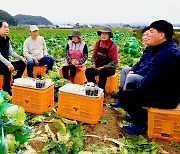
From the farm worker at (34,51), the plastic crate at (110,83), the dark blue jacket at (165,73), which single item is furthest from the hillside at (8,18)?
the dark blue jacket at (165,73)

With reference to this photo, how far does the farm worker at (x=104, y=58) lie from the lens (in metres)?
6.37

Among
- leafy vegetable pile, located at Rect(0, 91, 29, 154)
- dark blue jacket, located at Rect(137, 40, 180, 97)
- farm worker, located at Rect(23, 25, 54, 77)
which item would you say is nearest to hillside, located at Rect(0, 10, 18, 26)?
farm worker, located at Rect(23, 25, 54, 77)

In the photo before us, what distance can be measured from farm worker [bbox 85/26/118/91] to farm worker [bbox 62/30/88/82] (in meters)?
0.48

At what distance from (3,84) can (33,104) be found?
4.84 feet

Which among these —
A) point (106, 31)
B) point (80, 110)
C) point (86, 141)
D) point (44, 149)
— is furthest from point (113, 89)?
point (44, 149)

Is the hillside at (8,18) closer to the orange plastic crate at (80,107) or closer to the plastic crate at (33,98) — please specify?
the plastic crate at (33,98)

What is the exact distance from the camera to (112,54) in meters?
6.48

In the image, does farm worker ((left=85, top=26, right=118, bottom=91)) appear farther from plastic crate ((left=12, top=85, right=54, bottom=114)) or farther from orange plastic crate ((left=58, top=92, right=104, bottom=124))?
orange plastic crate ((left=58, top=92, right=104, bottom=124))

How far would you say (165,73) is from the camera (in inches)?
160

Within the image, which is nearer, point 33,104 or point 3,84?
point 33,104

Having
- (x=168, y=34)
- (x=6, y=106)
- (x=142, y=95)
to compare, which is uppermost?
(x=168, y=34)

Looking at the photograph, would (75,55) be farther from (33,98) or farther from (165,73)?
(165,73)

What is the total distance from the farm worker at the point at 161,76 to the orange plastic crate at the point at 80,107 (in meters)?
0.58

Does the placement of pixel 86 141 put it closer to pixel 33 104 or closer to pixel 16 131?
pixel 33 104
